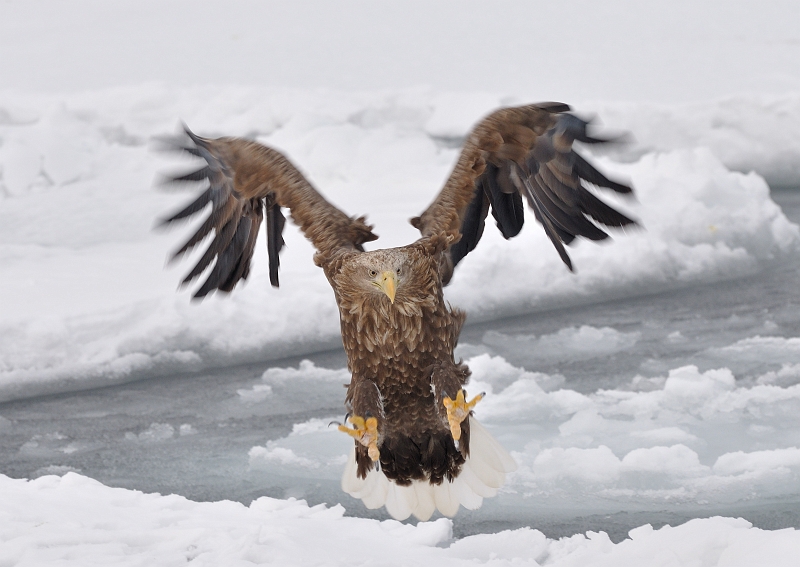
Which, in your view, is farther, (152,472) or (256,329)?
(256,329)

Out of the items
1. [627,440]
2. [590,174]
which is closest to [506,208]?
[590,174]

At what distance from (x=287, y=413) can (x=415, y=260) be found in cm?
188

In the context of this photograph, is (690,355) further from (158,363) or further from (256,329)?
(158,363)

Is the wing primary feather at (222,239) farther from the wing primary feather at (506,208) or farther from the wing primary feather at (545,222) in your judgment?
the wing primary feather at (545,222)

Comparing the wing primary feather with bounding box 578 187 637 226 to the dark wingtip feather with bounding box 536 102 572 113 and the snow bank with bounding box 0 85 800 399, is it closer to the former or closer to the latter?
the dark wingtip feather with bounding box 536 102 572 113

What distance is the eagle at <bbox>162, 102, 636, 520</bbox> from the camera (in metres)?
3.11

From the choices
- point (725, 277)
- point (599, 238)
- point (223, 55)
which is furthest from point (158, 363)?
point (223, 55)

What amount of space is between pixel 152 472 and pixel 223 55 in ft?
17.7

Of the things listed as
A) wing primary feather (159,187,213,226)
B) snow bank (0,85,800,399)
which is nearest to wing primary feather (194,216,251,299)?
wing primary feather (159,187,213,226)

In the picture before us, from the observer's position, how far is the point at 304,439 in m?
4.50

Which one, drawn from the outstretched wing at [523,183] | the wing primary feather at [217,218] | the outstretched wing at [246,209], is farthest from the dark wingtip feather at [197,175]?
the outstretched wing at [523,183]

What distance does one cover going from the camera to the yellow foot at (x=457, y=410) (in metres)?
3.05

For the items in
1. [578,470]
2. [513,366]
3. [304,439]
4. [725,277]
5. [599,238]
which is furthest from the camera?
[725,277]

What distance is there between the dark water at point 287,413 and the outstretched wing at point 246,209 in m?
0.92
